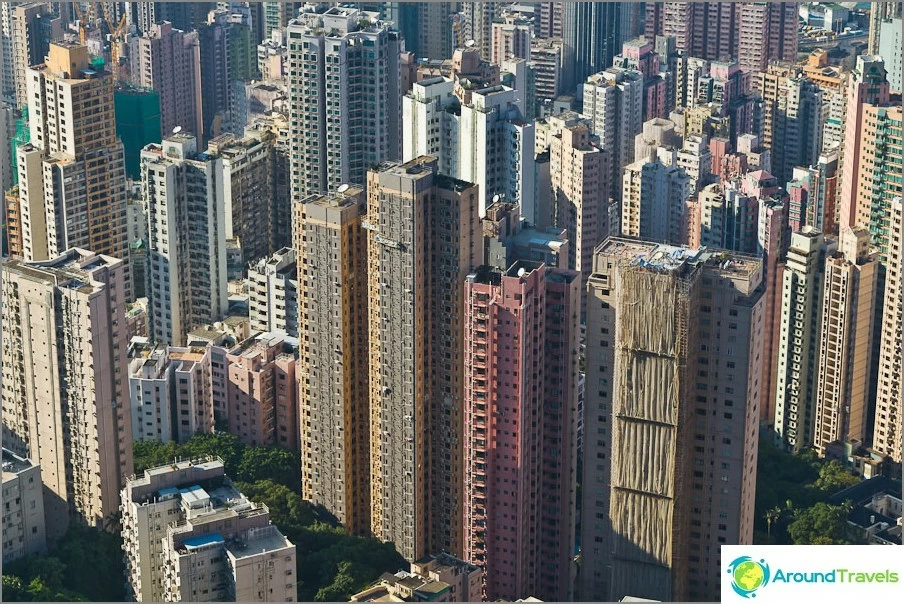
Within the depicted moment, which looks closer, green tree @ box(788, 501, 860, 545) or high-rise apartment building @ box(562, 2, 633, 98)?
green tree @ box(788, 501, 860, 545)

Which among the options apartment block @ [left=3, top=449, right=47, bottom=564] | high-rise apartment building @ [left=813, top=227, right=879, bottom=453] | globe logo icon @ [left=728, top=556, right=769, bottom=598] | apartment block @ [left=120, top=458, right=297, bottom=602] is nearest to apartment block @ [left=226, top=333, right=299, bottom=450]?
apartment block @ [left=3, top=449, right=47, bottom=564]

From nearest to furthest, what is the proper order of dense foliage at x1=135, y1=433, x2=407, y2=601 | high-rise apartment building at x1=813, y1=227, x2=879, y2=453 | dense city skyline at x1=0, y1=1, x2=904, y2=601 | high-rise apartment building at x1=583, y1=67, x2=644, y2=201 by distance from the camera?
dense city skyline at x1=0, y1=1, x2=904, y2=601, dense foliage at x1=135, y1=433, x2=407, y2=601, high-rise apartment building at x1=813, y1=227, x2=879, y2=453, high-rise apartment building at x1=583, y1=67, x2=644, y2=201

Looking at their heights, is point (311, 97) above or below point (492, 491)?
above

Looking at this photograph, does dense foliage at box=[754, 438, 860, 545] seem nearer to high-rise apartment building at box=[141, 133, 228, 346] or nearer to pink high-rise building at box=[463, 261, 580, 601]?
pink high-rise building at box=[463, 261, 580, 601]

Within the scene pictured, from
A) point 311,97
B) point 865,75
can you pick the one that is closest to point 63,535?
point 311,97

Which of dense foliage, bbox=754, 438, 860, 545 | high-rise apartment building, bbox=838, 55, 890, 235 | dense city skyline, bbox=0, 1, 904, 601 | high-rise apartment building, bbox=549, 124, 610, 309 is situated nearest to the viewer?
dense city skyline, bbox=0, 1, 904, 601

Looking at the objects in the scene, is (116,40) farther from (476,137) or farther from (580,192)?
(476,137)

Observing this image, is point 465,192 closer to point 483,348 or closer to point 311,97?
point 483,348
